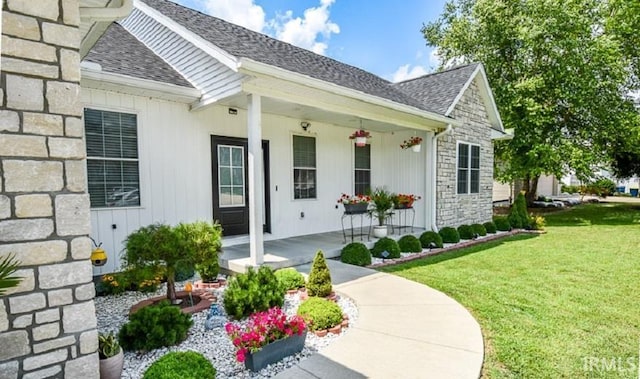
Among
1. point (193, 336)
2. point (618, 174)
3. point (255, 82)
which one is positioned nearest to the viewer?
point (193, 336)

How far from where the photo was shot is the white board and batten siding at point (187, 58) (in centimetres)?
509

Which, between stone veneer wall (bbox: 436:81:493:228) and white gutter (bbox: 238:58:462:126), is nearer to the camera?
white gutter (bbox: 238:58:462:126)

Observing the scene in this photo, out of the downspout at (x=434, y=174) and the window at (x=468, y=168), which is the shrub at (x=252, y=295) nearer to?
the downspout at (x=434, y=174)

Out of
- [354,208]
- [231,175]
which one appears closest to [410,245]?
[354,208]

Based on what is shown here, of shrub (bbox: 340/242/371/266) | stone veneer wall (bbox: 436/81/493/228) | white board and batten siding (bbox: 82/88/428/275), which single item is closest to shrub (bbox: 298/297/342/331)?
shrub (bbox: 340/242/371/266)

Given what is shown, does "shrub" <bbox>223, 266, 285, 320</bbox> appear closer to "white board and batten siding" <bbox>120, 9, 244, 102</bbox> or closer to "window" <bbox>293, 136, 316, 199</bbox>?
"white board and batten siding" <bbox>120, 9, 244, 102</bbox>

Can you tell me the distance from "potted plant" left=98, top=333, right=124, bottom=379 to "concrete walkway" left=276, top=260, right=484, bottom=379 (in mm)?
1151

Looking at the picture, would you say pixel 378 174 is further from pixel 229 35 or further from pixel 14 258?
pixel 14 258

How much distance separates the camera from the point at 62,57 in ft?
6.95

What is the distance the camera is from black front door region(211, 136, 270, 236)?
20.5 feet

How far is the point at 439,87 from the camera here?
10055mm

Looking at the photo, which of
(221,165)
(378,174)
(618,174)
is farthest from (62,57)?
(618,174)

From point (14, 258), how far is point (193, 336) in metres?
1.80

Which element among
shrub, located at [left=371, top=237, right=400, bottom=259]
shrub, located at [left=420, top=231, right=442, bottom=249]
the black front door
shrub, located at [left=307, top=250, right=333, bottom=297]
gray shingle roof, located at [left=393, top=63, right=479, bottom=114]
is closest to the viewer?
shrub, located at [left=307, top=250, right=333, bottom=297]
